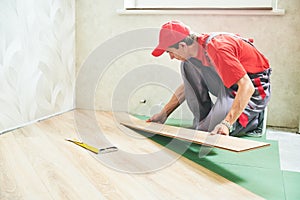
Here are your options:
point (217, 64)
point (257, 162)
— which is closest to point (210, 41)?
point (217, 64)

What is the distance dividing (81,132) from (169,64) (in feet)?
3.44

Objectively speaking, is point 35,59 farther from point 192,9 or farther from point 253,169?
point 253,169

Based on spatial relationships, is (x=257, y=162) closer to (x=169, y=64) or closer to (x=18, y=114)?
(x=169, y=64)

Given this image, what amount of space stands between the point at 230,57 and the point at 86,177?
106 cm

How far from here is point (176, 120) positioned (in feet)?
9.59

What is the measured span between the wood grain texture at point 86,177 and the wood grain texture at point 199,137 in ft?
0.39

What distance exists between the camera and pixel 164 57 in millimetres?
3033

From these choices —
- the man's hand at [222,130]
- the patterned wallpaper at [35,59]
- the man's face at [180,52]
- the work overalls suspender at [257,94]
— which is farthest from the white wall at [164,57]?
the man's hand at [222,130]

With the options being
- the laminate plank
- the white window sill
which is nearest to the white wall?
the white window sill

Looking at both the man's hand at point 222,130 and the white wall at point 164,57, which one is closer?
the man's hand at point 222,130

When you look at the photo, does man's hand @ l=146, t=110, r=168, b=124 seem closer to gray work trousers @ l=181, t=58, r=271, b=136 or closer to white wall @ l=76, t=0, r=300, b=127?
gray work trousers @ l=181, t=58, r=271, b=136

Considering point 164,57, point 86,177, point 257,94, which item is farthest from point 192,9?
point 86,177

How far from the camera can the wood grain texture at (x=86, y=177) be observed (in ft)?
4.65

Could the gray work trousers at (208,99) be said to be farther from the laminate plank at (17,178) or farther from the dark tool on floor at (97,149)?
the laminate plank at (17,178)
